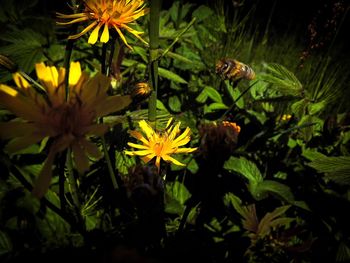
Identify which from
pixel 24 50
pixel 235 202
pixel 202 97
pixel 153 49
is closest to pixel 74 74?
pixel 153 49

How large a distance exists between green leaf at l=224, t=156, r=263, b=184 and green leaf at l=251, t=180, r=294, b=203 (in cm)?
2

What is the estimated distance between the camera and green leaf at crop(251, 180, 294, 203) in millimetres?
937

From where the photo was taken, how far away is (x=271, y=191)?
948 mm

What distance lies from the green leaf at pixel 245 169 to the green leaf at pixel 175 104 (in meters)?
0.32

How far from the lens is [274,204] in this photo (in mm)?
1146

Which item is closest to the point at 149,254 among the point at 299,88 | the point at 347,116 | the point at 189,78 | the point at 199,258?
the point at 199,258

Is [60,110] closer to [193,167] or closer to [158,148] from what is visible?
[158,148]

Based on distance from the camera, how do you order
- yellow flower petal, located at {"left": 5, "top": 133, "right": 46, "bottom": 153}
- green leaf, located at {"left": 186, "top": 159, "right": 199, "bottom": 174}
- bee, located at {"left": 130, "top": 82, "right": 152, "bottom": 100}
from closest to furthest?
yellow flower petal, located at {"left": 5, "top": 133, "right": 46, "bottom": 153}, bee, located at {"left": 130, "top": 82, "right": 152, "bottom": 100}, green leaf, located at {"left": 186, "top": 159, "right": 199, "bottom": 174}

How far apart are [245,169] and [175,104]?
399 millimetres

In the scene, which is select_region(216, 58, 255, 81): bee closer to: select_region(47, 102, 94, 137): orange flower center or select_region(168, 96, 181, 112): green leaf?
select_region(168, 96, 181, 112): green leaf

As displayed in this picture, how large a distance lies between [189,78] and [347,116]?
2.43ft

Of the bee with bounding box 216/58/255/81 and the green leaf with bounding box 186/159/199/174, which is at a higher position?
the bee with bounding box 216/58/255/81

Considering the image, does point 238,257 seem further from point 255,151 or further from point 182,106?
point 182,106

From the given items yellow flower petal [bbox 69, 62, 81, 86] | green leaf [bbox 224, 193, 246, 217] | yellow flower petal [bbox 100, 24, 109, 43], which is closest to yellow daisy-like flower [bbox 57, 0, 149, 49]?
yellow flower petal [bbox 100, 24, 109, 43]
